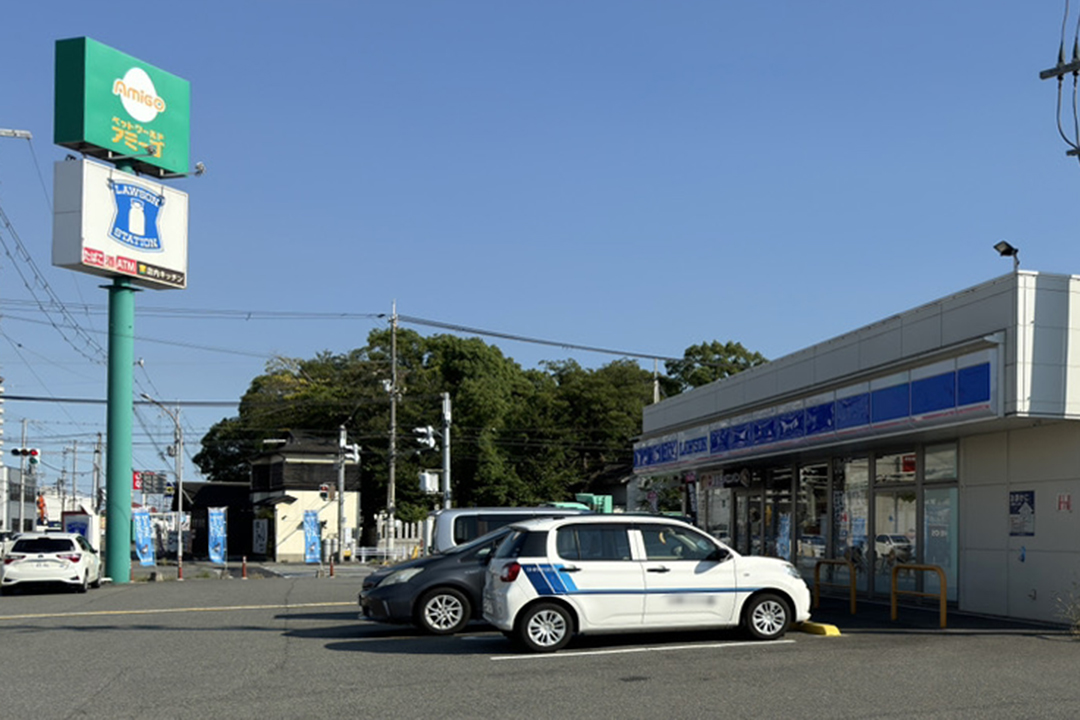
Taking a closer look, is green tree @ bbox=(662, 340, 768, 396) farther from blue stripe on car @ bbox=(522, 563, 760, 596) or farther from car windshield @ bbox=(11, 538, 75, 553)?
blue stripe on car @ bbox=(522, 563, 760, 596)

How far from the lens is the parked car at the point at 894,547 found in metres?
20.0

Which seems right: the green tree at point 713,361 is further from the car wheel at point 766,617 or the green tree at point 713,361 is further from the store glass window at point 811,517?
the car wheel at point 766,617

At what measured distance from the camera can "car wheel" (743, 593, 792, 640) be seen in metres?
14.3


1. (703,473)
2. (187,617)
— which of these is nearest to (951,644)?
(187,617)

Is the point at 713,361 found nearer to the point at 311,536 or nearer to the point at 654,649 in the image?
the point at 311,536

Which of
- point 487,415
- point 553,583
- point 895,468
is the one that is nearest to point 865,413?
point 895,468

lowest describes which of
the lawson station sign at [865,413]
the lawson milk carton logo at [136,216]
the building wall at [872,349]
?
the lawson station sign at [865,413]

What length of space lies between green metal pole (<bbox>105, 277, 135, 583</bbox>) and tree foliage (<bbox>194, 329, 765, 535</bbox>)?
2785cm

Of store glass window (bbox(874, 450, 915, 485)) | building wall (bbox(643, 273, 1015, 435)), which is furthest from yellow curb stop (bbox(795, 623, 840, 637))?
store glass window (bbox(874, 450, 915, 485))

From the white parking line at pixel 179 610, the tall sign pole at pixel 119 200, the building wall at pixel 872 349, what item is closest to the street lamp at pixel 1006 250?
the building wall at pixel 872 349

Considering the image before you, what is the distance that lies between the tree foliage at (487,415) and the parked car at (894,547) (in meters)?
44.5

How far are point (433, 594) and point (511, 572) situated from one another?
2684 mm

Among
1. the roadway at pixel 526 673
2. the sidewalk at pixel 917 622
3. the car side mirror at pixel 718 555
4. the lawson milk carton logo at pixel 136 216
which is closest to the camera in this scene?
the roadway at pixel 526 673

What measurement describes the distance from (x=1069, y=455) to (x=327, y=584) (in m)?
20.2
